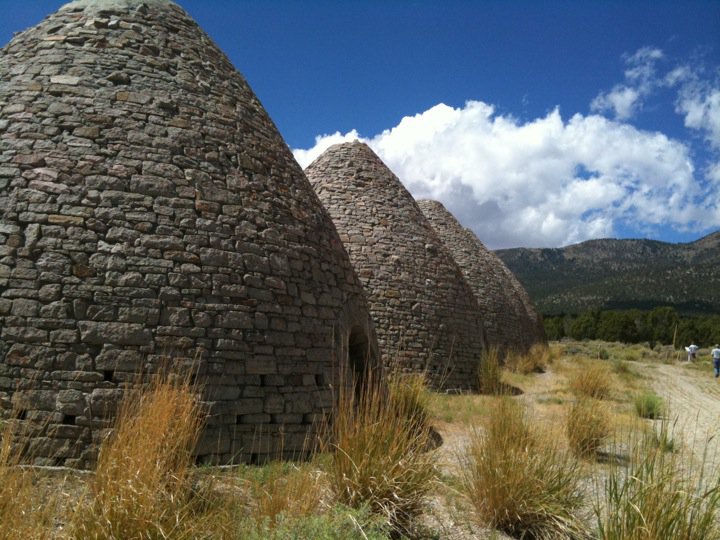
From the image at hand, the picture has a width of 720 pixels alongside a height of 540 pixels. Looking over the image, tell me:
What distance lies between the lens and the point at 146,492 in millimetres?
3164

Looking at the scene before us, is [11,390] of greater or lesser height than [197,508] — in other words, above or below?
above

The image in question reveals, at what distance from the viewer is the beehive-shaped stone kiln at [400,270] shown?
36.0 ft

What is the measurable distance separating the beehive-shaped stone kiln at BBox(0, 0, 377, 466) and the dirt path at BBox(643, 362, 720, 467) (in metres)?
5.22

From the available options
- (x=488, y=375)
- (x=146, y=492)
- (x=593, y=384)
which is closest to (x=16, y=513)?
(x=146, y=492)

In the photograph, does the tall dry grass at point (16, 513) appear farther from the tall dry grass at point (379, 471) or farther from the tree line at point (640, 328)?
the tree line at point (640, 328)

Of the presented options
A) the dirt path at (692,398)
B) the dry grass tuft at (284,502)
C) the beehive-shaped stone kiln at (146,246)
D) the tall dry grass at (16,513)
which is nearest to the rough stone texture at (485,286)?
the dirt path at (692,398)

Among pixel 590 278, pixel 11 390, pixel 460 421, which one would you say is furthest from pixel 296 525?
pixel 590 278

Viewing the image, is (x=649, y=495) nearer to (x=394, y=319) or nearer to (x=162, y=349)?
(x=162, y=349)

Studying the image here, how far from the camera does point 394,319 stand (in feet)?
35.8

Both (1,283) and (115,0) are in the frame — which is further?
(115,0)

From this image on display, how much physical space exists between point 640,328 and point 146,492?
4364 centimetres

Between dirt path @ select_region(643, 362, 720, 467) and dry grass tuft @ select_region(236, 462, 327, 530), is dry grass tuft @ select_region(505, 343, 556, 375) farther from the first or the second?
dry grass tuft @ select_region(236, 462, 327, 530)

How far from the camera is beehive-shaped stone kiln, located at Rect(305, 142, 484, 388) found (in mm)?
10969

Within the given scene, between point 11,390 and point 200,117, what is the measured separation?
133 inches
